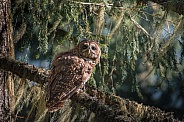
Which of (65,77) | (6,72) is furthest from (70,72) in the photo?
(6,72)

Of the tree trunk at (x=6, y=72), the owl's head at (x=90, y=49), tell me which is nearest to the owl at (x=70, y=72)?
the owl's head at (x=90, y=49)

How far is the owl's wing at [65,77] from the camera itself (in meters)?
3.02

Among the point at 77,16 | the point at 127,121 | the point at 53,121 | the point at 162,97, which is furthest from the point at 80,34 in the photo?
the point at 162,97

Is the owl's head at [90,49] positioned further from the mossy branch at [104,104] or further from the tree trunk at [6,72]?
the tree trunk at [6,72]

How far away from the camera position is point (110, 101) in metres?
2.86

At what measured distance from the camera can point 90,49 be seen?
3.40 m

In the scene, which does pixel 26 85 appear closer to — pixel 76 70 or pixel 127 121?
pixel 76 70

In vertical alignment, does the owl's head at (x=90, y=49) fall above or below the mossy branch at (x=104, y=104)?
above

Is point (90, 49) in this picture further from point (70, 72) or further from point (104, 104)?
point (104, 104)

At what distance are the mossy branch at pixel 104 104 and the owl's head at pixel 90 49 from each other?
1.12ft

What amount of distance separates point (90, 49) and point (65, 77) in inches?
13.6

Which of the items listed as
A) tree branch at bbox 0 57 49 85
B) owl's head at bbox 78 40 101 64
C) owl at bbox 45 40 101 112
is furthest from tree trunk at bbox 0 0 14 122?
owl's head at bbox 78 40 101 64

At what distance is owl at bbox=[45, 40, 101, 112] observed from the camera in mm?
3018

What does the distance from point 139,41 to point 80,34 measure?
48 centimetres
